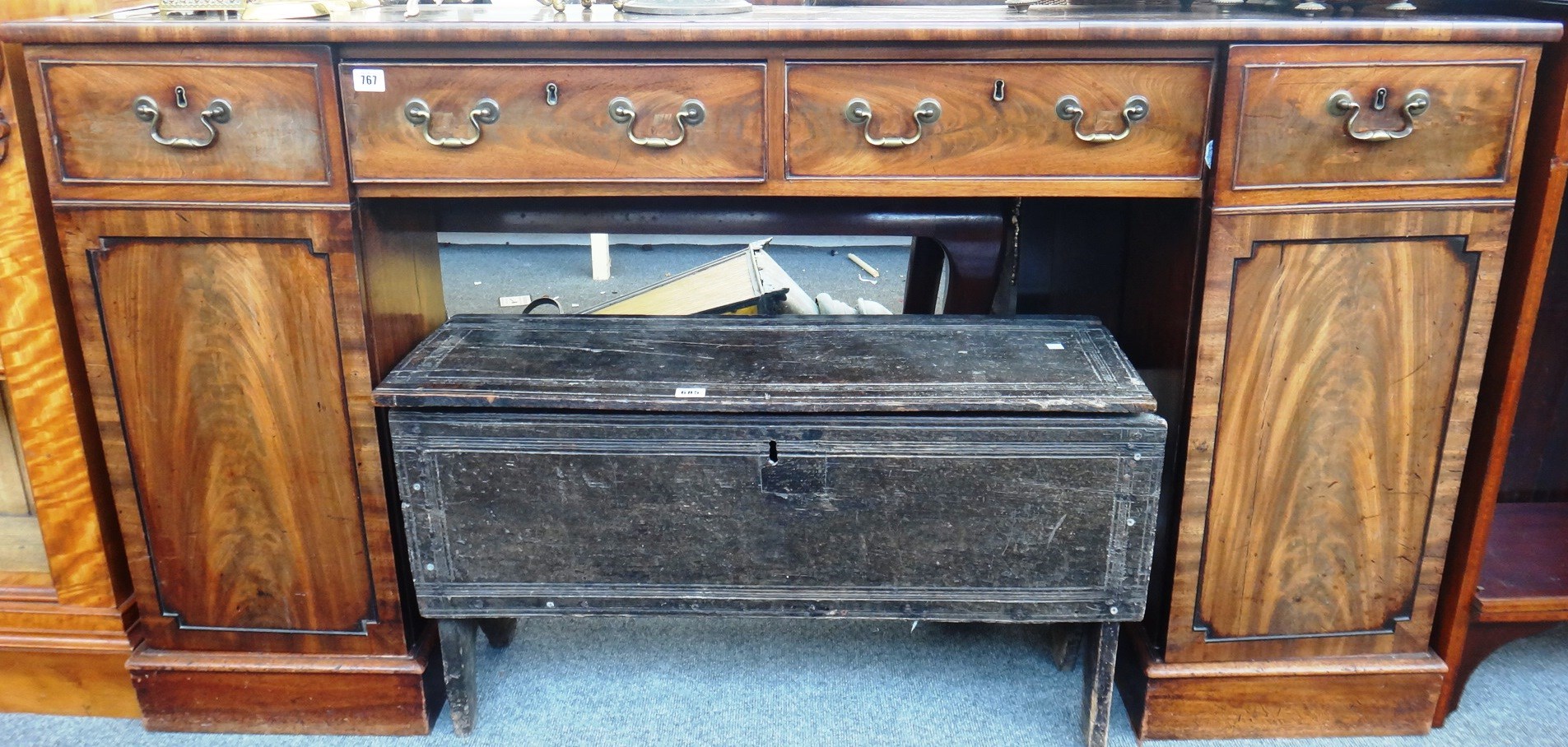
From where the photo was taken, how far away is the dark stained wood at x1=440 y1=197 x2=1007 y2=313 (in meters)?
1.60

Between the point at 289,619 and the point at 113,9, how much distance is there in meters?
0.80

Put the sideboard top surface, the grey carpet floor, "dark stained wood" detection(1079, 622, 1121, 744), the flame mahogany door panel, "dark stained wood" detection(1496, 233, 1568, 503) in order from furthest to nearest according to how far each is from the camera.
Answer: "dark stained wood" detection(1496, 233, 1568, 503) → the grey carpet floor → "dark stained wood" detection(1079, 622, 1121, 744) → the flame mahogany door panel → the sideboard top surface

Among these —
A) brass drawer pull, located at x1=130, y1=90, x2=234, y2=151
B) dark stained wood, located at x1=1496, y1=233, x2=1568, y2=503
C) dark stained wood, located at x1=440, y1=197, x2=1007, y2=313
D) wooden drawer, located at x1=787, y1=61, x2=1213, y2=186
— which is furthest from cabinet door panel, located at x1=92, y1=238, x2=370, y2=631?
dark stained wood, located at x1=1496, y1=233, x2=1568, y2=503

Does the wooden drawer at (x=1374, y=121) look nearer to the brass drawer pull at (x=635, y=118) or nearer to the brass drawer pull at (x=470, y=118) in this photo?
the brass drawer pull at (x=635, y=118)

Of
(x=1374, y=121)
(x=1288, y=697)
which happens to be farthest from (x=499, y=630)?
(x=1374, y=121)

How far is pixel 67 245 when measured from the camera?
1247mm

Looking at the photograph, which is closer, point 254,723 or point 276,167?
A: point 276,167

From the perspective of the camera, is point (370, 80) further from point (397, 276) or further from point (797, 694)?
point (797, 694)

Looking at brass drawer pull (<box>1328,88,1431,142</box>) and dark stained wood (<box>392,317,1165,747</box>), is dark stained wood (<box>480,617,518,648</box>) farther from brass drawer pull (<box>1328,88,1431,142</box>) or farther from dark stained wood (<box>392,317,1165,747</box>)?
brass drawer pull (<box>1328,88,1431,142</box>)

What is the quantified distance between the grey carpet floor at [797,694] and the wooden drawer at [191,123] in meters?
0.73

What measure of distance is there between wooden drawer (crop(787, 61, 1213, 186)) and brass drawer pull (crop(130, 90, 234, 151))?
0.61 meters

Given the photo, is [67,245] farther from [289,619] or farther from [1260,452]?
[1260,452]

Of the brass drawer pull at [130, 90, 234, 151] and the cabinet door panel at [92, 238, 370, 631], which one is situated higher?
the brass drawer pull at [130, 90, 234, 151]

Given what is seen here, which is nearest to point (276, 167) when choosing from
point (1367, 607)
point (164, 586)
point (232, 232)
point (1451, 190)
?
point (232, 232)
